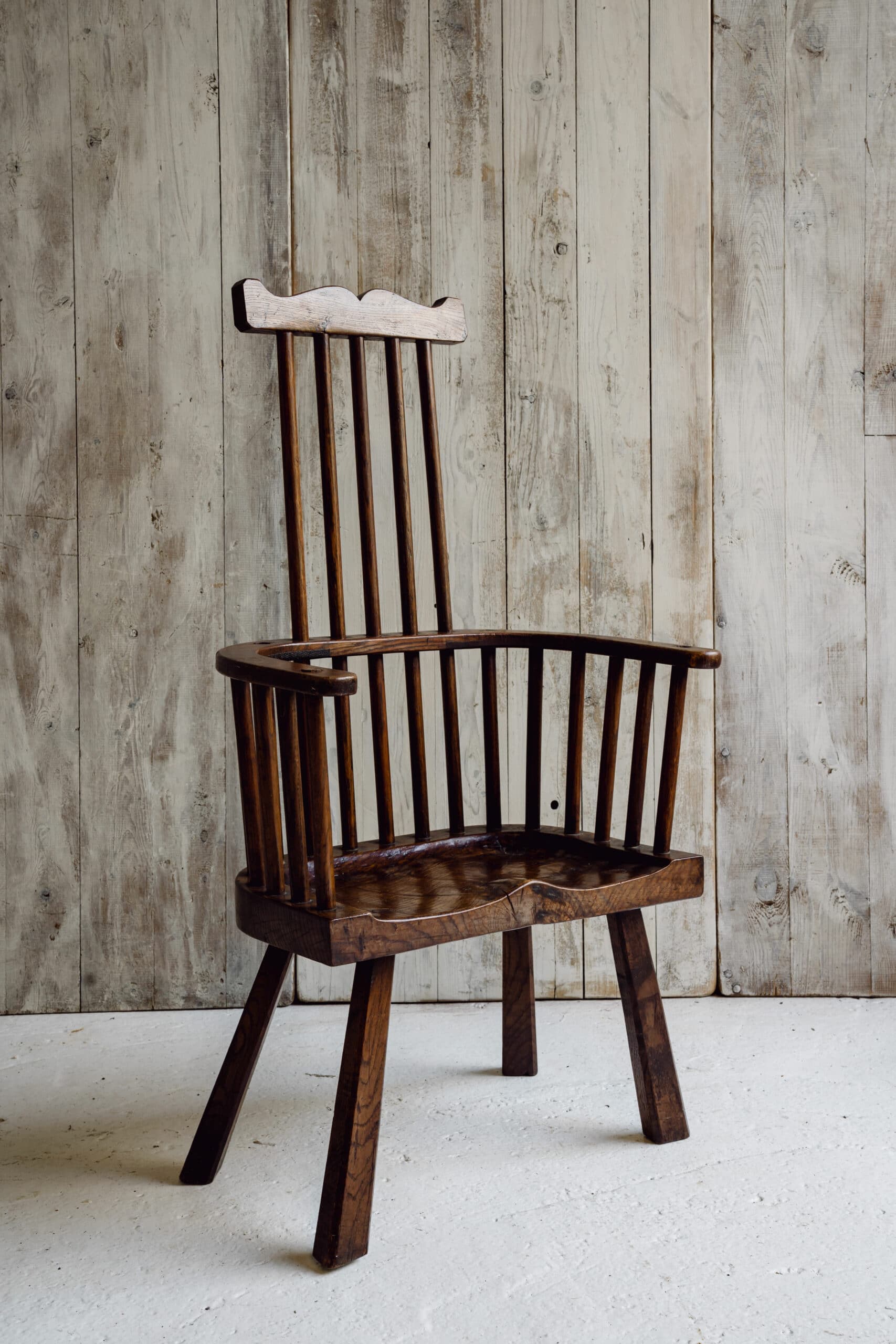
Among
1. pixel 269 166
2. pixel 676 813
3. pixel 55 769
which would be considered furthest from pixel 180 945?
pixel 269 166

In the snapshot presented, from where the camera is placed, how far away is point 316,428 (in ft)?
6.74

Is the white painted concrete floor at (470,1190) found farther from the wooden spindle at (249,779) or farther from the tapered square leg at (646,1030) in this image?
the wooden spindle at (249,779)

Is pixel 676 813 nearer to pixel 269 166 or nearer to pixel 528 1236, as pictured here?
pixel 528 1236

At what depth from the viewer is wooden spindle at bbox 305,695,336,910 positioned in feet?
3.96

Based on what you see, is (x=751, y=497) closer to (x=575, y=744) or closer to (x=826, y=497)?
(x=826, y=497)

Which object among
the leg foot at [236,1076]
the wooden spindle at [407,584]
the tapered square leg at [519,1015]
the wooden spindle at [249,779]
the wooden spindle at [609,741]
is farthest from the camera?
the tapered square leg at [519,1015]

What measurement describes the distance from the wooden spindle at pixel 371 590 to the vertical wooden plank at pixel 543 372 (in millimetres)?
469

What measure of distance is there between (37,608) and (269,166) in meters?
0.88

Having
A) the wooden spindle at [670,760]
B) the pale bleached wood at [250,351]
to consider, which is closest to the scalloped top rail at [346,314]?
the pale bleached wood at [250,351]

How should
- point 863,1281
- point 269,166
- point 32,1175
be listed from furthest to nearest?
point 269,166 < point 32,1175 < point 863,1281

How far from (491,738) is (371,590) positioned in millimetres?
290

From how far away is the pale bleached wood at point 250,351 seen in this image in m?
2.01

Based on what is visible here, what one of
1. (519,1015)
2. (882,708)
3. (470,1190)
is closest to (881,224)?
(882,708)

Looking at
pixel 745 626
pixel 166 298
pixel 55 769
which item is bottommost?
pixel 55 769
